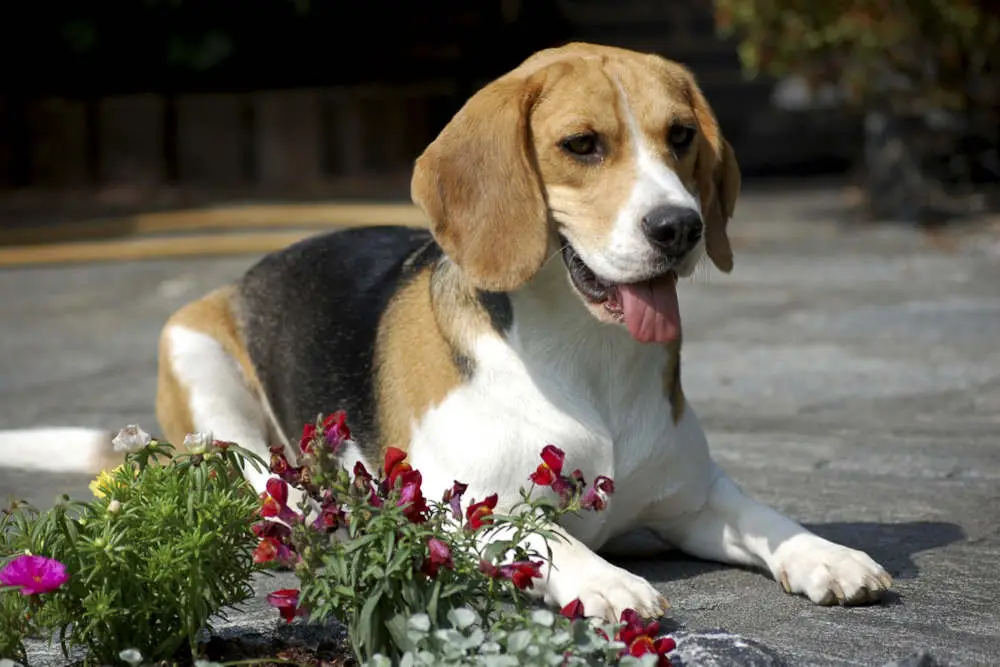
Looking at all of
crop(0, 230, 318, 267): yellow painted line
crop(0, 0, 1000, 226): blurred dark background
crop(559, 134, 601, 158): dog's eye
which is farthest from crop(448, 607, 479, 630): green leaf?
crop(0, 0, 1000, 226): blurred dark background

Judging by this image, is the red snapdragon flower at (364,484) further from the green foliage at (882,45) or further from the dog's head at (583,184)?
the green foliage at (882,45)

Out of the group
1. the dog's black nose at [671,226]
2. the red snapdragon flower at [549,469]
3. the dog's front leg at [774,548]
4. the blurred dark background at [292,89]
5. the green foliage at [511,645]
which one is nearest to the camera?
the green foliage at [511,645]

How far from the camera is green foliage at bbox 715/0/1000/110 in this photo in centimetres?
1099

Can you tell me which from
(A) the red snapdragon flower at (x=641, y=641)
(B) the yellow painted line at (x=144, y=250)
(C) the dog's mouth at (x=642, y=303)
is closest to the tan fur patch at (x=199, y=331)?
(C) the dog's mouth at (x=642, y=303)

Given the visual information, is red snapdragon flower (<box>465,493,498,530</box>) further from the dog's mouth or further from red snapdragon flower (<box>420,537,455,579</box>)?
the dog's mouth

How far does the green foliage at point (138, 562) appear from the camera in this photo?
3.03m

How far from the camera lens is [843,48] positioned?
11.7 meters

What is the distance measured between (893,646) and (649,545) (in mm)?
1105

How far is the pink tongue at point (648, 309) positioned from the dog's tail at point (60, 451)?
2183mm

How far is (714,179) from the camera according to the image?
4250 mm

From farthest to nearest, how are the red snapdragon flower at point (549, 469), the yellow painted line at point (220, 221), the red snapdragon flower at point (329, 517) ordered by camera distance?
the yellow painted line at point (220, 221)
the red snapdragon flower at point (549, 469)
the red snapdragon flower at point (329, 517)

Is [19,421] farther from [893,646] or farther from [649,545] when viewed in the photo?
[893,646]

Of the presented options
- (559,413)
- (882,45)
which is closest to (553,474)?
(559,413)

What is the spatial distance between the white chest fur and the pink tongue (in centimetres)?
18
